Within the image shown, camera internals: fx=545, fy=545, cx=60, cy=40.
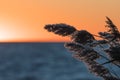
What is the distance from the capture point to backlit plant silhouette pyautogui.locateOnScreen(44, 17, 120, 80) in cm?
416

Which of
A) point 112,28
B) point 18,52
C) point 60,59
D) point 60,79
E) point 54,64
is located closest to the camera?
point 112,28

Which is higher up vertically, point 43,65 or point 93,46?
point 93,46

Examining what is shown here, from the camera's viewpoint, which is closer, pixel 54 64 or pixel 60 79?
pixel 60 79

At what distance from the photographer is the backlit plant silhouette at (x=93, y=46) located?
4160mm

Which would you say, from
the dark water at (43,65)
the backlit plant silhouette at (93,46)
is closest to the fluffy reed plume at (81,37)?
the backlit plant silhouette at (93,46)

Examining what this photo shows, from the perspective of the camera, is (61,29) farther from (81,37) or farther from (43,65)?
(43,65)

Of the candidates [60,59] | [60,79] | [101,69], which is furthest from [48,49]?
[101,69]

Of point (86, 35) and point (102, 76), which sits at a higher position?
point (86, 35)

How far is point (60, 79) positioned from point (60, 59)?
2310 cm

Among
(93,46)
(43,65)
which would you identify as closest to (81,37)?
(93,46)

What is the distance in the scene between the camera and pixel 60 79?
38438 millimetres

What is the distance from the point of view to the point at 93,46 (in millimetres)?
4242

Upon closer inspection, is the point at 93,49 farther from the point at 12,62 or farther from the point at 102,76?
the point at 12,62

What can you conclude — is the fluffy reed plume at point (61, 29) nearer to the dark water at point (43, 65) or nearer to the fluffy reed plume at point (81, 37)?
the fluffy reed plume at point (81, 37)
